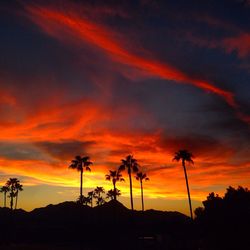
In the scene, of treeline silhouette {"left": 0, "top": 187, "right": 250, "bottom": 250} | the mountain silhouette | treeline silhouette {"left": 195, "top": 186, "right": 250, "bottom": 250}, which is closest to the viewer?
treeline silhouette {"left": 195, "top": 186, "right": 250, "bottom": 250}

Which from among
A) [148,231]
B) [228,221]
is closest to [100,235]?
[148,231]

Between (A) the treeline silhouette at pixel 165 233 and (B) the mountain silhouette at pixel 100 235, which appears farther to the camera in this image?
(B) the mountain silhouette at pixel 100 235

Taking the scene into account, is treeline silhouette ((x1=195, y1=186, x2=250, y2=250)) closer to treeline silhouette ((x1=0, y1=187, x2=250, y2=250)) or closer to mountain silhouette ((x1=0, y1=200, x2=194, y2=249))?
treeline silhouette ((x1=0, y1=187, x2=250, y2=250))

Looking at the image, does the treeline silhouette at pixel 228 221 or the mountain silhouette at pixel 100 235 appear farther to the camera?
the mountain silhouette at pixel 100 235

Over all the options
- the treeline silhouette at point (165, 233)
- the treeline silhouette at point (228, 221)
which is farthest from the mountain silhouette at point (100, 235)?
the treeline silhouette at point (228, 221)

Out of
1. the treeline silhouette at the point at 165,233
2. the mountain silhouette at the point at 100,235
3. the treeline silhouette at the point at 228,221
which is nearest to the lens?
the treeline silhouette at the point at 228,221

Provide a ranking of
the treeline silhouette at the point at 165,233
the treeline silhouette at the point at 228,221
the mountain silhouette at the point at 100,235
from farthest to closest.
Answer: the mountain silhouette at the point at 100,235 < the treeline silhouette at the point at 165,233 < the treeline silhouette at the point at 228,221

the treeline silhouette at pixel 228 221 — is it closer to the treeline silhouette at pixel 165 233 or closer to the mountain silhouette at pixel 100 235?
the treeline silhouette at pixel 165 233

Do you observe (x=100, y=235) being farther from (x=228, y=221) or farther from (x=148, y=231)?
(x=228, y=221)

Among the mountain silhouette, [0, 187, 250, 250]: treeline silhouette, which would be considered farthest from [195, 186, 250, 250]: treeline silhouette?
the mountain silhouette

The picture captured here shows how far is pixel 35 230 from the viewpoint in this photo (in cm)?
8181

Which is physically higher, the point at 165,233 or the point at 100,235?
the point at 100,235

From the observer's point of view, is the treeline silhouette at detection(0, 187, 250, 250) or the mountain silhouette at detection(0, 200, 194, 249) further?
the mountain silhouette at detection(0, 200, 194, 249)

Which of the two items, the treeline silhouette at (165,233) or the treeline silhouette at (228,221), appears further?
the treeline silhouette at (165,233)
